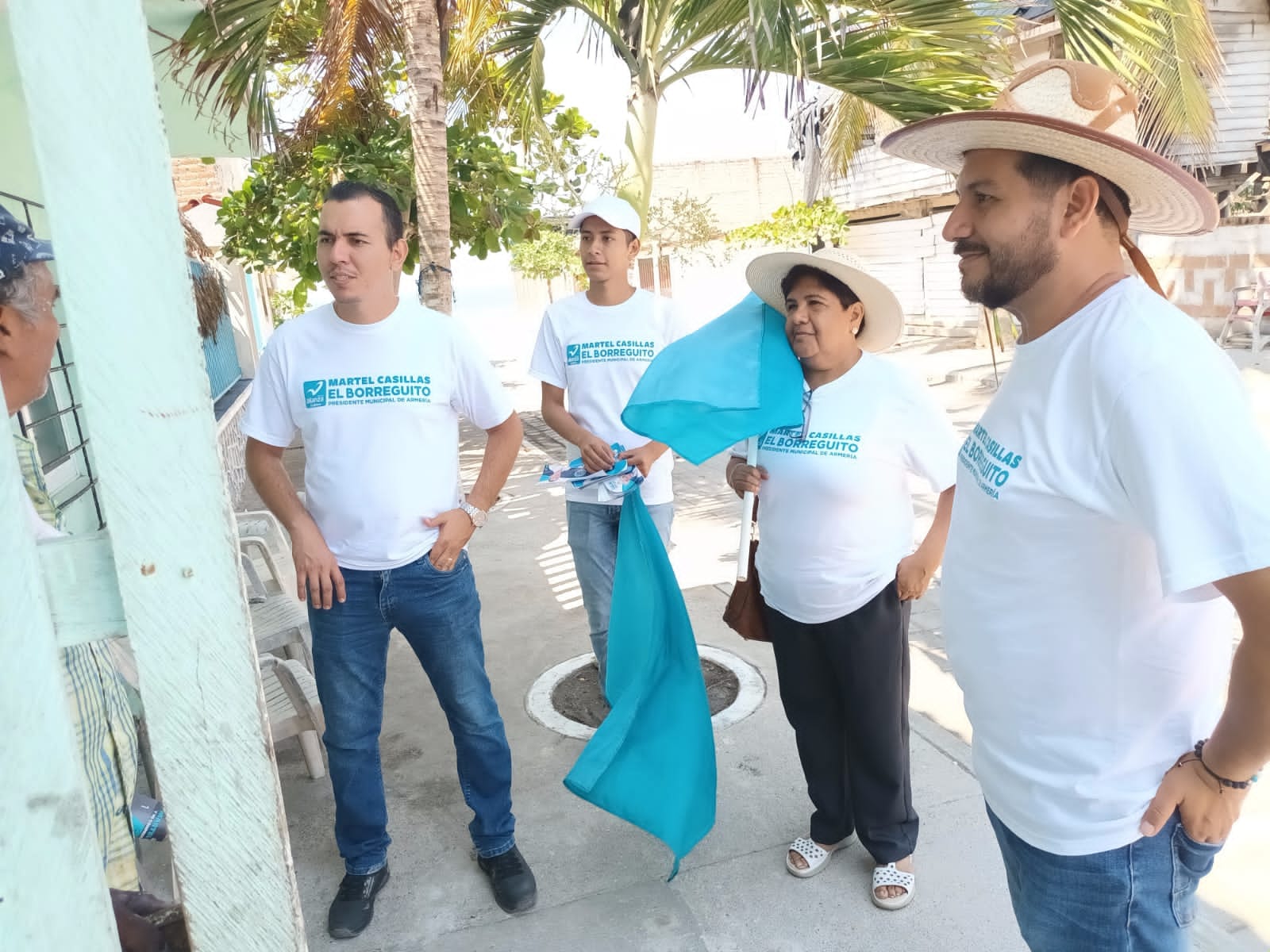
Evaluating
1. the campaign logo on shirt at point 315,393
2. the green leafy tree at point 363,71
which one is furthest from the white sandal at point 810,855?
the green leafy tree at point 363,71

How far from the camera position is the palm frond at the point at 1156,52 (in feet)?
15.3

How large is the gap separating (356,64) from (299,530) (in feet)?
16.3

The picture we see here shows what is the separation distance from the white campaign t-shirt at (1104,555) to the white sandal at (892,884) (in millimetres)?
1229

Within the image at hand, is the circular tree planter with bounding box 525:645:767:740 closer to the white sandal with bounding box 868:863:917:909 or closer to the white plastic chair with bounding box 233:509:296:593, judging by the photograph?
the white sandal with bounding box 868:863:917:909

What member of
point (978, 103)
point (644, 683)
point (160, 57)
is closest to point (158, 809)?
point (644, 683)

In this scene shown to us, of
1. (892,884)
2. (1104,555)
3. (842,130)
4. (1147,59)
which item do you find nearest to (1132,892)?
(1104,555)

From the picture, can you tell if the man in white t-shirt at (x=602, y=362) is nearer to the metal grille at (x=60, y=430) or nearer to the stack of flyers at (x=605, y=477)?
the stack of flyers at (x=605, y=477)

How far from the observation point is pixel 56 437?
4.84 metres

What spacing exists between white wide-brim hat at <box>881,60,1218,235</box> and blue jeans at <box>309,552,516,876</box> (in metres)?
1.91

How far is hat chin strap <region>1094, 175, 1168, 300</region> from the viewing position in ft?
5.26

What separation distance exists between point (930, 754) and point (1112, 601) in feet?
7.65

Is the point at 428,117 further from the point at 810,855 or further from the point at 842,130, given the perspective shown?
the point at 842,130

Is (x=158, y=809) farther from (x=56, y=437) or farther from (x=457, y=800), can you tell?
(x=56, y=437)

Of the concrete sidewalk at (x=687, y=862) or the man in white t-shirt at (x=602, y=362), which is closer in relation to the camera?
the concrete sidewalk at (x=687, y=862)
